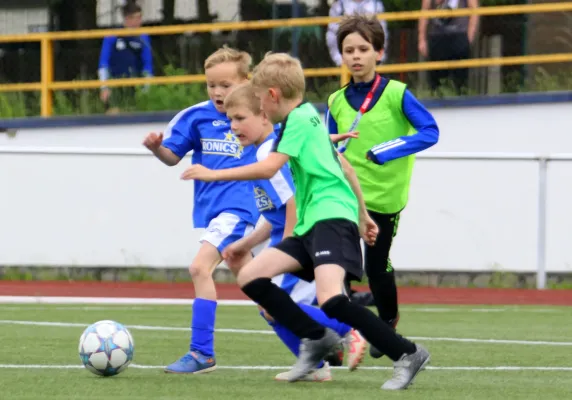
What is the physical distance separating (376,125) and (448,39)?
25.4ft

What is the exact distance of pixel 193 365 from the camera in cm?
708

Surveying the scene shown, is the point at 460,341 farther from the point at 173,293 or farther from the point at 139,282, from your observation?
the point at 139,282

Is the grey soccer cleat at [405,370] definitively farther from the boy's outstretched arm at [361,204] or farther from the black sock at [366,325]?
the boy's outstretched arm at [361,204]

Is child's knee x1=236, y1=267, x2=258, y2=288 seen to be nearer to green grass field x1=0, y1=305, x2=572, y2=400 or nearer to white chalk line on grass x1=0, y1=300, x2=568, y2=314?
green grass field x1=0, y1=305, x2=572, y2=400

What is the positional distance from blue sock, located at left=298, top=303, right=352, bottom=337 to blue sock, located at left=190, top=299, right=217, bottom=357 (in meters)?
0.50

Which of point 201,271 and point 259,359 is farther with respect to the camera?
point 259,359

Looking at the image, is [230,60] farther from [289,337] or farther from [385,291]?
[385,291]

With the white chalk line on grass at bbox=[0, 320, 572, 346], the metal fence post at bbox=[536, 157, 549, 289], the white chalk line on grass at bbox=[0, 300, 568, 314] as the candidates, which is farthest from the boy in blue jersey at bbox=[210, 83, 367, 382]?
the metal fence post at bbox=[536, 157, 549, 289]

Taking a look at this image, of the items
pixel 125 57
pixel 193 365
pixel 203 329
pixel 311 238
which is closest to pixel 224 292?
pixel 125 57

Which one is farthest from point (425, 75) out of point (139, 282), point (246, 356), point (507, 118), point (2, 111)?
point (246, 356)

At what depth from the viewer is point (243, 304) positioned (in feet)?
41.4

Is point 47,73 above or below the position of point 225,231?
above

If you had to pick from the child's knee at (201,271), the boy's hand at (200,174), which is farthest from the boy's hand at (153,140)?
the boy's hand at (200,174)

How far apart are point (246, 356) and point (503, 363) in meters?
1.50
